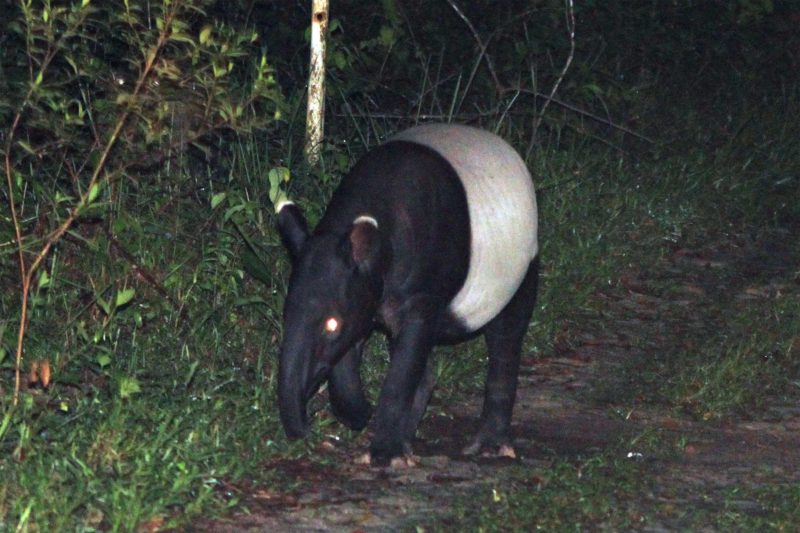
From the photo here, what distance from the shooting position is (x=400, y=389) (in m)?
5.89

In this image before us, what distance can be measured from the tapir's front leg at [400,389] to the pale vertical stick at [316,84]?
2.38 meters

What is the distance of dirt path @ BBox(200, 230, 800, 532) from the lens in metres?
5.29

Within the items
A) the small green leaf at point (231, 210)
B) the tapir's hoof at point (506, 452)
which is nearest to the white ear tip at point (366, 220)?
the tapir's hoof at point (506, 452)

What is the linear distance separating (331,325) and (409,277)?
44 centimetres

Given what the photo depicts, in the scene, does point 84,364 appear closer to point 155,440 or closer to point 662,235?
point 155,440

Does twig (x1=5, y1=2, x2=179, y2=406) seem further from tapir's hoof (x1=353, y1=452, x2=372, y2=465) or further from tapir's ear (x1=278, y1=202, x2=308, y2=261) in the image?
tapir's hoof (x1=353, y1=452, x2=372, y2=465)

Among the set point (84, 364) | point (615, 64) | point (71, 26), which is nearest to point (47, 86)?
point (71, 26)

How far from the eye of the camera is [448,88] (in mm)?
10750

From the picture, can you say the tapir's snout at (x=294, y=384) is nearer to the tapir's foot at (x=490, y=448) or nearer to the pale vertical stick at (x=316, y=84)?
the tapir's foot at (x=490, y=448)

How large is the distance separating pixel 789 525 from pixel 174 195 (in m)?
3.83

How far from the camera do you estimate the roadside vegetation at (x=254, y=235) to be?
17.8 ft

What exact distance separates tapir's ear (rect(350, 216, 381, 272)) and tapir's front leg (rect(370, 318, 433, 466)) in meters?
0.37

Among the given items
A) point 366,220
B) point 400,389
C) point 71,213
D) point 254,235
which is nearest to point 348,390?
point 400,389

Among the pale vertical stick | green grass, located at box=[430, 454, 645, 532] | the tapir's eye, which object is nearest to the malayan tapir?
the tapir's eye
